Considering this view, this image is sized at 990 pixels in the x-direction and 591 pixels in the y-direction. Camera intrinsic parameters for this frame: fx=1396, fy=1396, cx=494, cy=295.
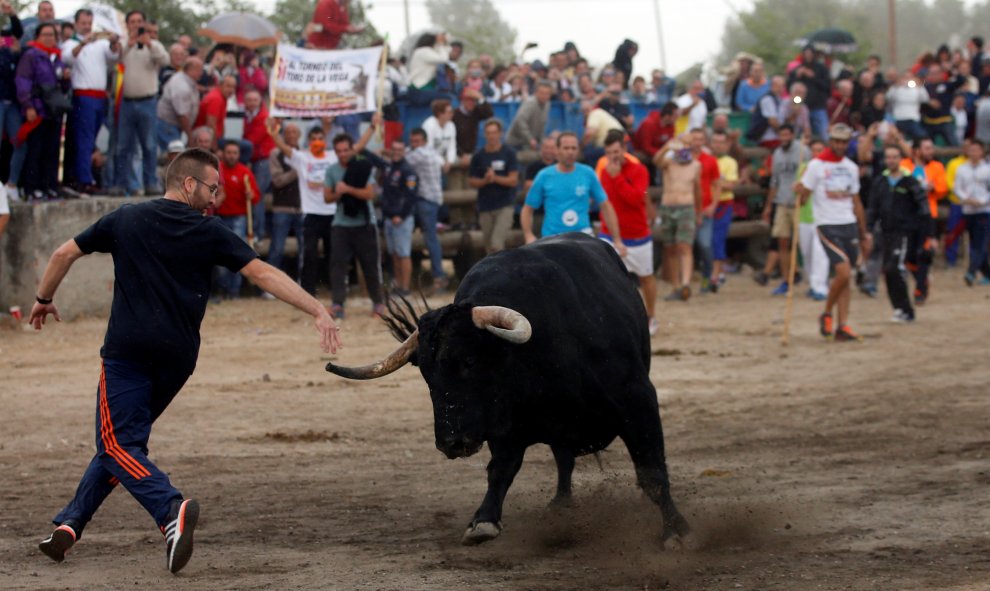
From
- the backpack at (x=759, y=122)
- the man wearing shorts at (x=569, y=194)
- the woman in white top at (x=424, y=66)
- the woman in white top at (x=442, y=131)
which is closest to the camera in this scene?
the man wearing shorts at (x=569, y=194)

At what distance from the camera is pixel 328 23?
16.4 m

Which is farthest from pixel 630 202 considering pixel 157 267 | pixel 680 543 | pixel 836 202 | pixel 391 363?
pixel 157 267

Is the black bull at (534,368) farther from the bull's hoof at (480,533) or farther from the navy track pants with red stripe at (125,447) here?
the navy track pants with red stripe at (125,447)

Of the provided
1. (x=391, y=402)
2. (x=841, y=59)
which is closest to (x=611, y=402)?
(x=391, y=402)

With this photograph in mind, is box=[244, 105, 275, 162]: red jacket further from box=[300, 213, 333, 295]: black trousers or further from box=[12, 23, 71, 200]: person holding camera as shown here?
box=[12, 23, 71, 200]: person holding camera

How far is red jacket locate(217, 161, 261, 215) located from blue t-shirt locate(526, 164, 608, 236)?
14.6 ft

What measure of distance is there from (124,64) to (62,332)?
2.73m

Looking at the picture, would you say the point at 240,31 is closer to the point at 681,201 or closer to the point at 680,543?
the point at 681,201

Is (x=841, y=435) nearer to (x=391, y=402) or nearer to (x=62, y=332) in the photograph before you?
(x=391, y=402)

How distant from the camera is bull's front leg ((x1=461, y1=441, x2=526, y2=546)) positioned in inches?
259

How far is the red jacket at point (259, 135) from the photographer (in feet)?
51.1

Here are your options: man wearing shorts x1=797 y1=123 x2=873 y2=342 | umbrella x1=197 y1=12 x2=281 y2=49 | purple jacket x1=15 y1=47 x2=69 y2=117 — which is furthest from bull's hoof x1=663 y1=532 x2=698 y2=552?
umbrella x1=197 y1=12 x2=281 y2=49

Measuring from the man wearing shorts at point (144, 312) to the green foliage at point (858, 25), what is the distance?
30.0 metres

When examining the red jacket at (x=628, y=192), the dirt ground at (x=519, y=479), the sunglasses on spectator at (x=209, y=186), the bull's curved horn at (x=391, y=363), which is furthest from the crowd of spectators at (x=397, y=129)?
the bull's curved horn at (x=391, y=363)
